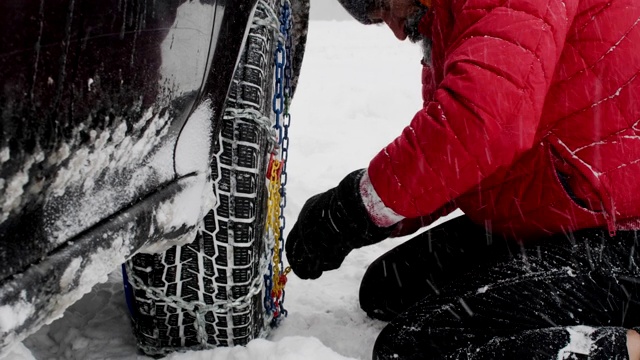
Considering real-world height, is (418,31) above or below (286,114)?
above

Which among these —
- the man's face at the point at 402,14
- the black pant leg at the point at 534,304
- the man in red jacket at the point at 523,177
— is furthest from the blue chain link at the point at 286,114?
the black pant leg at the point at 534,304

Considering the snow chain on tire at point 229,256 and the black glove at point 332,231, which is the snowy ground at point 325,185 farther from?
the black glove at point 332,231

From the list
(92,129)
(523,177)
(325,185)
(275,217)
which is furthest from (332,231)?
(325,185)

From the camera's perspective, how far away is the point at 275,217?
5.61 ft

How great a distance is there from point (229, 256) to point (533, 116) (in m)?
0.79

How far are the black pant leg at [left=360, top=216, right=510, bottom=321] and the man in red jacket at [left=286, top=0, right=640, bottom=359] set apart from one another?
314 millimetres

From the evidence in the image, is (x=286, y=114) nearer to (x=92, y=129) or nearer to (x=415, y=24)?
(x=415, y=24)

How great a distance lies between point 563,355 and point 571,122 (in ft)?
1.86

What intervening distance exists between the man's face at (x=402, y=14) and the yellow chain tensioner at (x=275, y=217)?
0.53 m

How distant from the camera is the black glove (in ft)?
5.40

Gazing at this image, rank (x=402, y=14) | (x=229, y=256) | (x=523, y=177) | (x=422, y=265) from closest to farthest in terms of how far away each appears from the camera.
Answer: (x=229, y=256)
(x=523, y=177)
(x=402, y=14)
(x=422, y=265)

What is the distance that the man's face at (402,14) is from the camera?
1.70 meters

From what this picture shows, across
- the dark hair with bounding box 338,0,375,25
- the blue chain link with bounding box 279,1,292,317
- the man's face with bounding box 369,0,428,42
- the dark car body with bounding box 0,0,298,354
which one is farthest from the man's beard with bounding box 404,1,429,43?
the dark car body with bounding box 0,0,298,354

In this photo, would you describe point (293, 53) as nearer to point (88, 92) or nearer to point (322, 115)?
point (88, 92)
